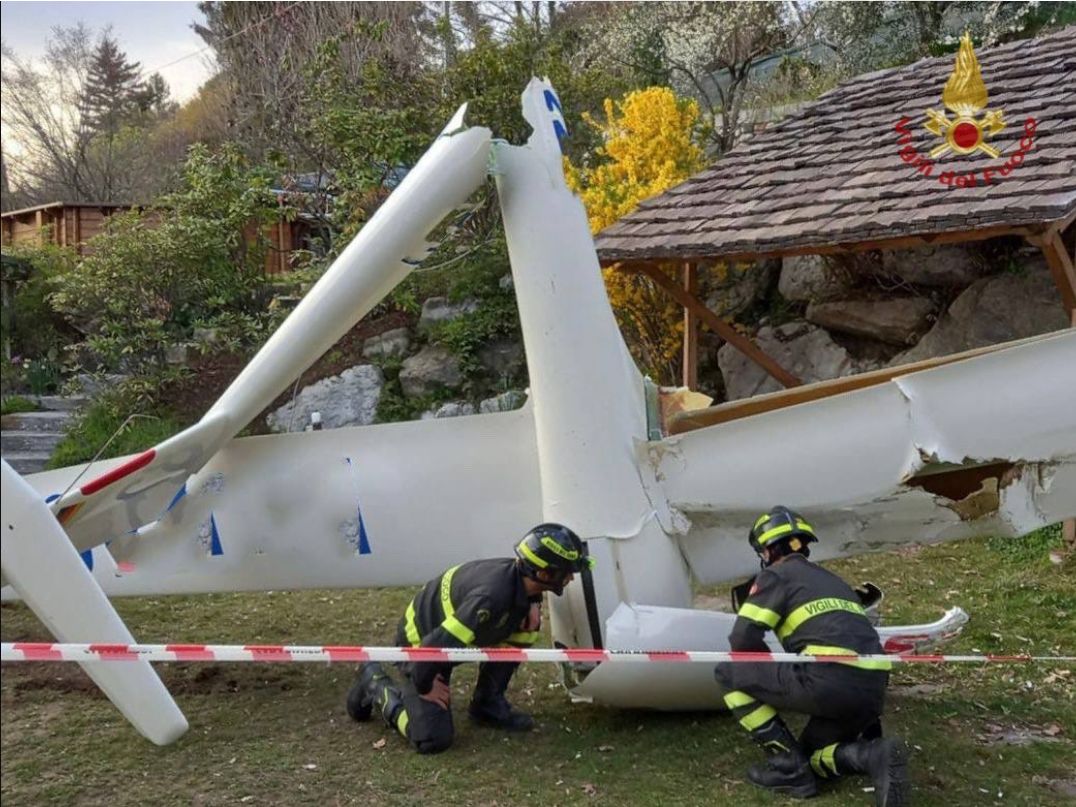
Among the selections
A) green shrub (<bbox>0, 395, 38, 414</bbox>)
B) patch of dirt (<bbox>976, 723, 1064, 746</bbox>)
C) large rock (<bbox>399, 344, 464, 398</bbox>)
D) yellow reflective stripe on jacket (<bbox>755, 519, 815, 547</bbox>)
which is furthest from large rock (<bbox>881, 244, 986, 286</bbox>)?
green shrub (<bbox>0, 395, 38, 414</bbox>)

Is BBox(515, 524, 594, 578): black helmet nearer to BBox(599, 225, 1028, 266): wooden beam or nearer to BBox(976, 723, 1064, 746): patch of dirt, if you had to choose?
BBox(976, 723, 1064, 746): patch of dirt

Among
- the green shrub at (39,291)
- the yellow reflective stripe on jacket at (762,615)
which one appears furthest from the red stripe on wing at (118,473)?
the green shrub at (39,291)

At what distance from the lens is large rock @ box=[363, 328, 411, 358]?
12055 mm

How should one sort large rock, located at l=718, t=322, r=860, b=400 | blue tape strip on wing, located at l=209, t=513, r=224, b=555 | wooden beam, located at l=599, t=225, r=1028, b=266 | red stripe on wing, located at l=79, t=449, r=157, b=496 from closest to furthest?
red stripe on wing, located at l=79, t=449, r=157, b=496 → blue tape strip on wing, located at l=209, t=513, r=224, b=555 → wooden beam, located at l=599, t=225, r=1028, b=266 → large rock, located at l=718, t=322, r=860, b=400

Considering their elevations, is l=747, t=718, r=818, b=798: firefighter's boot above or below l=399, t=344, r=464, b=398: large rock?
below

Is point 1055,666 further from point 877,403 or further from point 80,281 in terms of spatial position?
point 80,281

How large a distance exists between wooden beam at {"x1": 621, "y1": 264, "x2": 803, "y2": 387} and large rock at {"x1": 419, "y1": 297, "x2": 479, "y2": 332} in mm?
3311

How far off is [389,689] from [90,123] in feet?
22.8

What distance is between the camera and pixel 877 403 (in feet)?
13.4

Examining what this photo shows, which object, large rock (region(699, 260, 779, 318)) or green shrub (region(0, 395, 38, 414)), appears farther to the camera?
large rock (region(699, 260, 779, 318))

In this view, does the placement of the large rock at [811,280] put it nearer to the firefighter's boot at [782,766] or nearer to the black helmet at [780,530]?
the black helmet at [780,530]

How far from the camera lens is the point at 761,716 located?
3865 millimetres

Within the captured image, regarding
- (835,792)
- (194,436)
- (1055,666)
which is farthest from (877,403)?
(194,436)

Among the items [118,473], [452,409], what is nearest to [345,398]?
[452,409]
